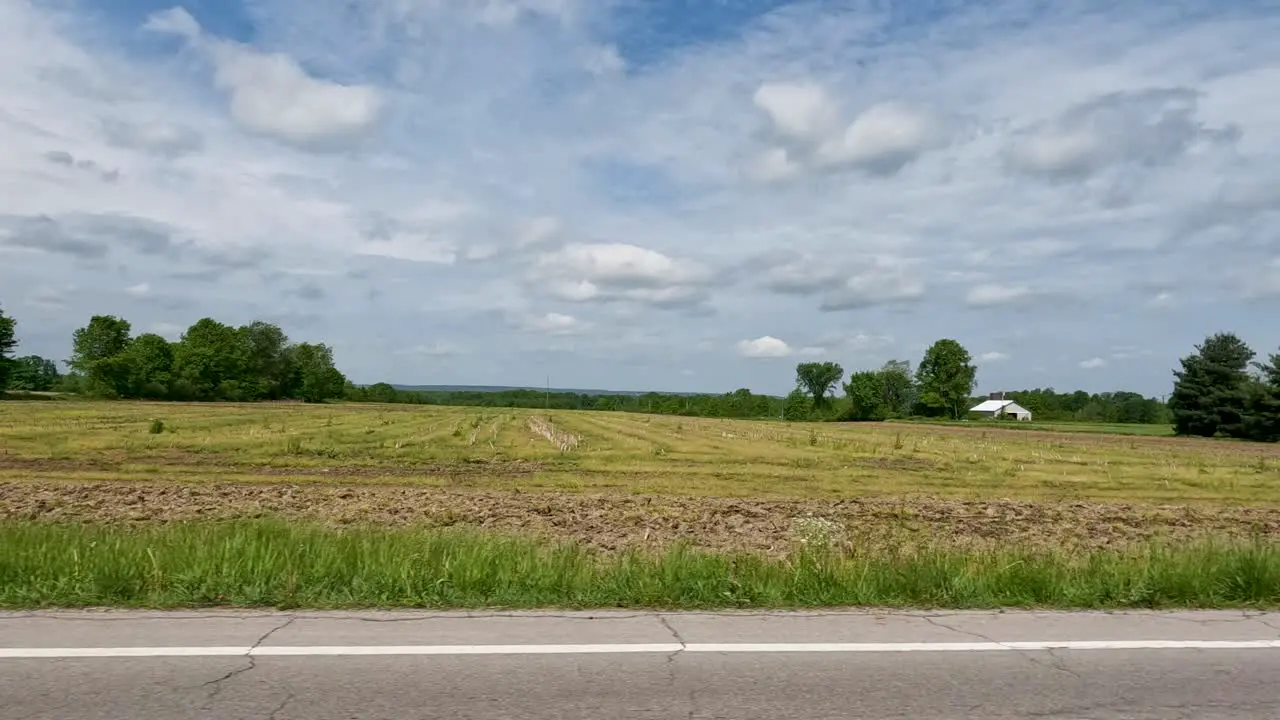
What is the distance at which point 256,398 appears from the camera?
485 ft

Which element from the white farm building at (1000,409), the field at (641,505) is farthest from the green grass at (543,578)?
the white farm building at (1000,409)

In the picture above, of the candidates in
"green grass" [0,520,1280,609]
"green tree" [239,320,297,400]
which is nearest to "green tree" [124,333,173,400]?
"green tree" [239,320,297,400]

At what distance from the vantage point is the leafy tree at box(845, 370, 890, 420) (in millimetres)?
143500

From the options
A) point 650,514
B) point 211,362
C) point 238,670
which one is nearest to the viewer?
point 238,670

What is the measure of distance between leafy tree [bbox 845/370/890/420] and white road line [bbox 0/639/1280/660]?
140 m

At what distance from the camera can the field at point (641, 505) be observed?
28.7 ft

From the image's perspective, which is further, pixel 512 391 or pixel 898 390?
pixel 512 391

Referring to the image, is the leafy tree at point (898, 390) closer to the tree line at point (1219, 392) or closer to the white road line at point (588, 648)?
the tree line at point (1219, 392)

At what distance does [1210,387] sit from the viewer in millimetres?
75062

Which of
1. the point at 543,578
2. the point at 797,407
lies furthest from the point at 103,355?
the point at 543,578

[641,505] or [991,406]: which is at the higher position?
[991,406]

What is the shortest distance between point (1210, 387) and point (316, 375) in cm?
14089

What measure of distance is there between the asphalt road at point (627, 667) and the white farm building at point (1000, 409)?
14717cm

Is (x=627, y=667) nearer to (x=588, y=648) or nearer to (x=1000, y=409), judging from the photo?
(x=588, y=648)
